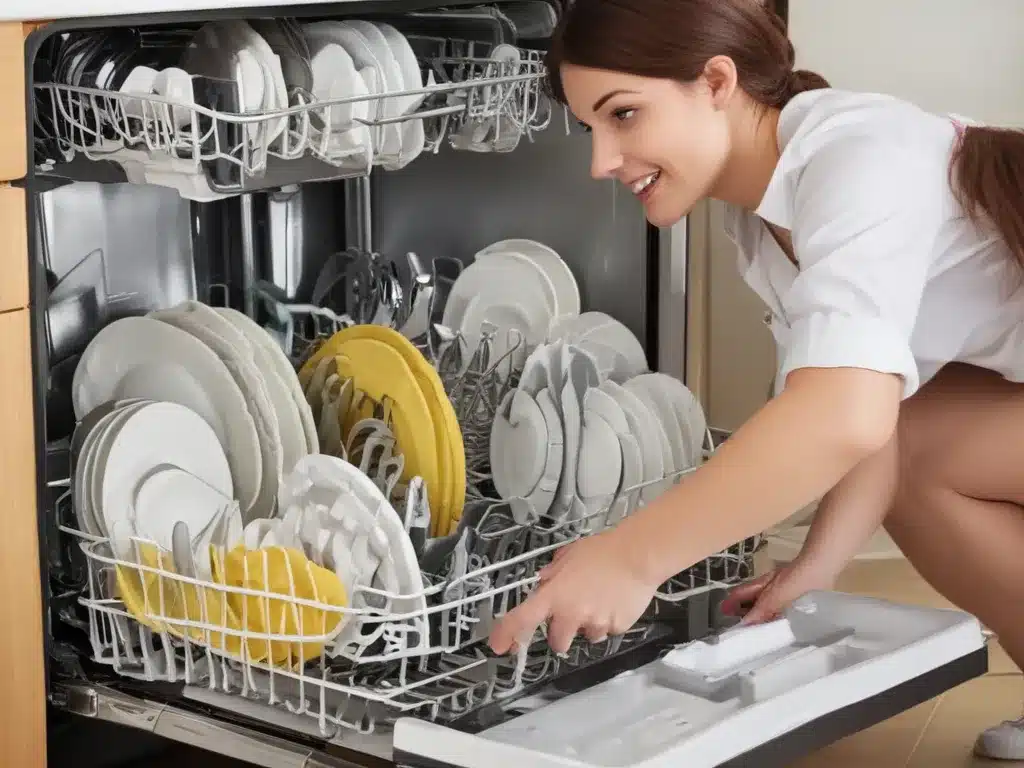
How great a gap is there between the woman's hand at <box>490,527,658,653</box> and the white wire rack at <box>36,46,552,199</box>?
1.40ft

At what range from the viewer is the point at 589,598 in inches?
44.8

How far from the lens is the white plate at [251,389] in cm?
145

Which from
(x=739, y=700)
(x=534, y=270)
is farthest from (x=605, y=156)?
(x=534, y=270)

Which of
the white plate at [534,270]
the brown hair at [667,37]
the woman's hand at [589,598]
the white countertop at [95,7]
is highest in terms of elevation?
the white countertop at [95,7]

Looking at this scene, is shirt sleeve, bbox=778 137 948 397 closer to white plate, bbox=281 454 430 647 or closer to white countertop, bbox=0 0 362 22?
→ white plate, bbox=281 454 430 647

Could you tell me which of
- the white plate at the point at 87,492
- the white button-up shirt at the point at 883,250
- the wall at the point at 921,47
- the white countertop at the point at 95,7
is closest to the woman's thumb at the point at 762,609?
the white button-up shirt at the point at 883,250

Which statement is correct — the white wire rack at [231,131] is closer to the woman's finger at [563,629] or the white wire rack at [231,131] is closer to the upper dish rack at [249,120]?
the upper dish rack at [249,120]

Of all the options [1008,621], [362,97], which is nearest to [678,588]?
[1008,621]

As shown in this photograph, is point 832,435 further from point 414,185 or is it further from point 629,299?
point 414,185

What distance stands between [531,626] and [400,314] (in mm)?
780

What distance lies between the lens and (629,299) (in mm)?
1895

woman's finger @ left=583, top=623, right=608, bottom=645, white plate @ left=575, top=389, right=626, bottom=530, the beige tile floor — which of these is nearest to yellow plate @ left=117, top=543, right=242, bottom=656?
woman's finger @ left=583, top=623, right=608, bottom=645

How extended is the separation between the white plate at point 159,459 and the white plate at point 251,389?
0.13ft

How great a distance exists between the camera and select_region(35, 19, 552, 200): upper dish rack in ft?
4.11
